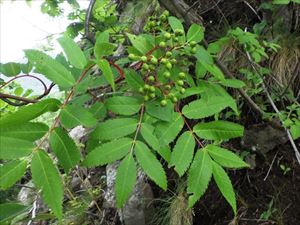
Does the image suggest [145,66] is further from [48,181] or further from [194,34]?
[48,181]

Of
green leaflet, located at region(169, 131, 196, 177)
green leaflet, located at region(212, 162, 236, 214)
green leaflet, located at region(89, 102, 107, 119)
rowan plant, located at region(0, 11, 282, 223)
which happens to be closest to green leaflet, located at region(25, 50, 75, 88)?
rowan plant, located at region(0, 11, 282, 223)

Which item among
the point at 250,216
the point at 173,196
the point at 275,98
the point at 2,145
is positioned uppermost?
the point at 2,145

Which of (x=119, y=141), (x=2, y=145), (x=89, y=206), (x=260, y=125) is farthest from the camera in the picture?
(x=89, y=206)

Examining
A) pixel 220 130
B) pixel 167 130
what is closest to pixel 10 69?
pixel 167 130

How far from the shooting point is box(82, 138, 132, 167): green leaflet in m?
0.86

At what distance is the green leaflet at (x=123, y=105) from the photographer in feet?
3.05

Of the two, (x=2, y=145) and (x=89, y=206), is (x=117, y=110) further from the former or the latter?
(x=89, y=206)

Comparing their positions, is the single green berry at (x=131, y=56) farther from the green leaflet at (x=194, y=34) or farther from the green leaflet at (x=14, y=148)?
the green leaflet at (x=14, y=148)

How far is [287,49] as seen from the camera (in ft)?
8.00

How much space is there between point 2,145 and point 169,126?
43 cm

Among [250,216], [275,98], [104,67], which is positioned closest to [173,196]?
[250,216]

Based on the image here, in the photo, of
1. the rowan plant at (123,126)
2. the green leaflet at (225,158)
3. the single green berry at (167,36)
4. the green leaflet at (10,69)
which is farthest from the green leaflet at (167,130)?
the green leaflet at (10,69)

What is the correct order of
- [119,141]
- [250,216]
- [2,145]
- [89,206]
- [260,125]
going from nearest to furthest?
[2,145], [119,141], [250,216], [260,125], [89,206]

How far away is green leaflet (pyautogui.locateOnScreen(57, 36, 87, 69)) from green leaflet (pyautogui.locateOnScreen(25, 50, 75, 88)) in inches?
1.5
